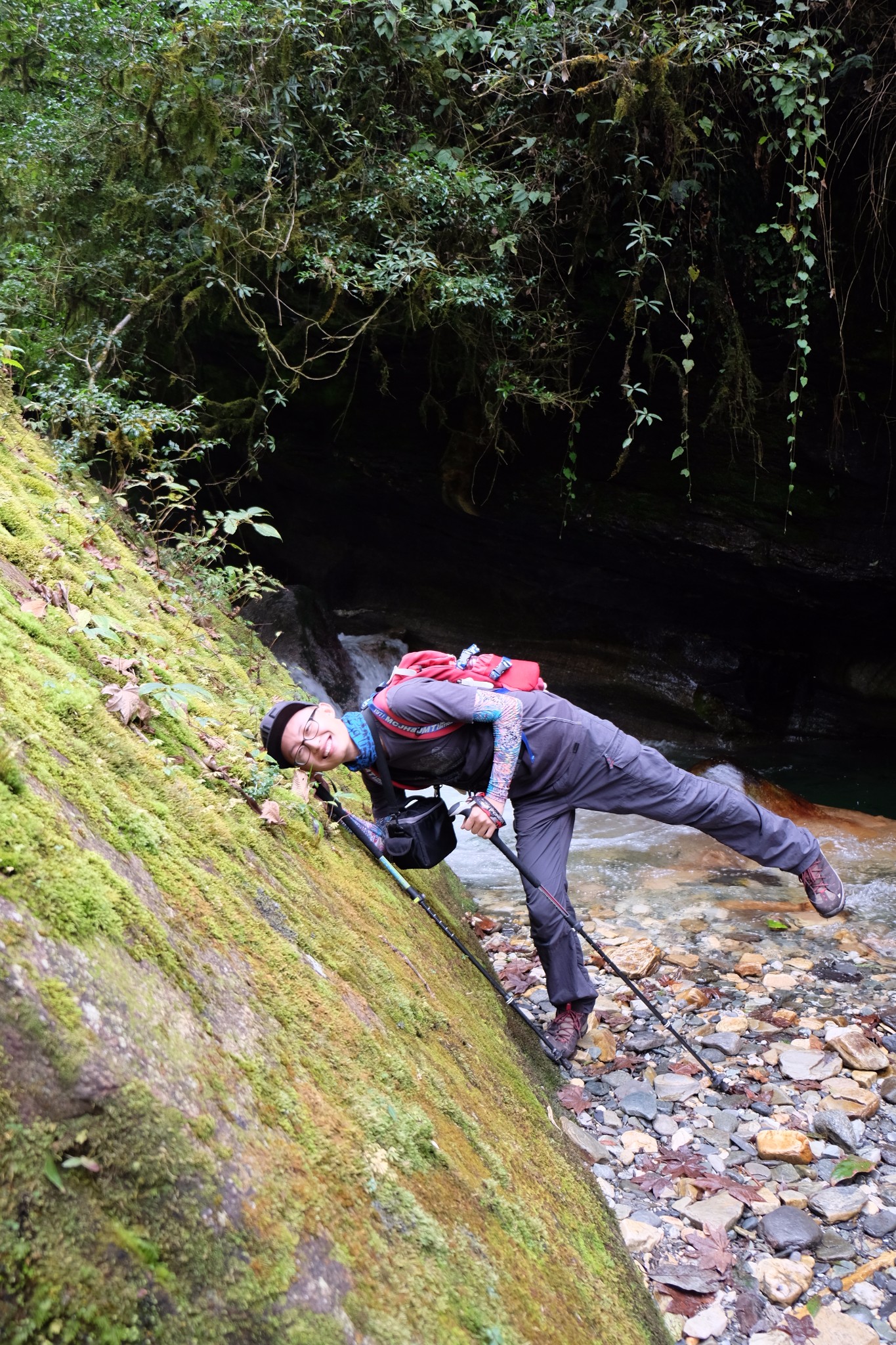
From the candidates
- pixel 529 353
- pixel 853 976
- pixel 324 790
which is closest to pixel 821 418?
pixel 529 353

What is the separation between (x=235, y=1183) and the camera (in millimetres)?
1316

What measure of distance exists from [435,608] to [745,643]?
4.58m

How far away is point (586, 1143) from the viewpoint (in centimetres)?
360

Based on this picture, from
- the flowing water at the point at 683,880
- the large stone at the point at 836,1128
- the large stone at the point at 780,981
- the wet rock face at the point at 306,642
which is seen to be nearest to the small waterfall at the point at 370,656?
the wet rock face at the point at 306,642

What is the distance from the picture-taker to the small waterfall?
1222 centimetres

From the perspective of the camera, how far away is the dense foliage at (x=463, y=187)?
21.8 ft

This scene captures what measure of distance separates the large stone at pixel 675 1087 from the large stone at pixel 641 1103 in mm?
45

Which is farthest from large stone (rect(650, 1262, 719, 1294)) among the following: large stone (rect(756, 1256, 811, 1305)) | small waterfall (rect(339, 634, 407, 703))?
small waterfall (rect(339, 634, 407, 703))

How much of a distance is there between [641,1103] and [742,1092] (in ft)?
1.62

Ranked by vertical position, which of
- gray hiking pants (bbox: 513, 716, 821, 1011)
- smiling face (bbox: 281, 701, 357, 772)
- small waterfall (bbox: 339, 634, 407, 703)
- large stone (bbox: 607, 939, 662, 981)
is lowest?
small waterfall (bbox: 339, 634, 407, 703)

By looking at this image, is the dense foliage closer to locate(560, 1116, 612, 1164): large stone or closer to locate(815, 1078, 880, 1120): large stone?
locate(815, 1078, 880, 1120): large stone

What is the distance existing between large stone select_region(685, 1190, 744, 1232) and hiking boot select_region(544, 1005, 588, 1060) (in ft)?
3.66

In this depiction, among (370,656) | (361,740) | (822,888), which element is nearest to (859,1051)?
(822,888)

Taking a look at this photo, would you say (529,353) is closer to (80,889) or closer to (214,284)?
(214,284)
